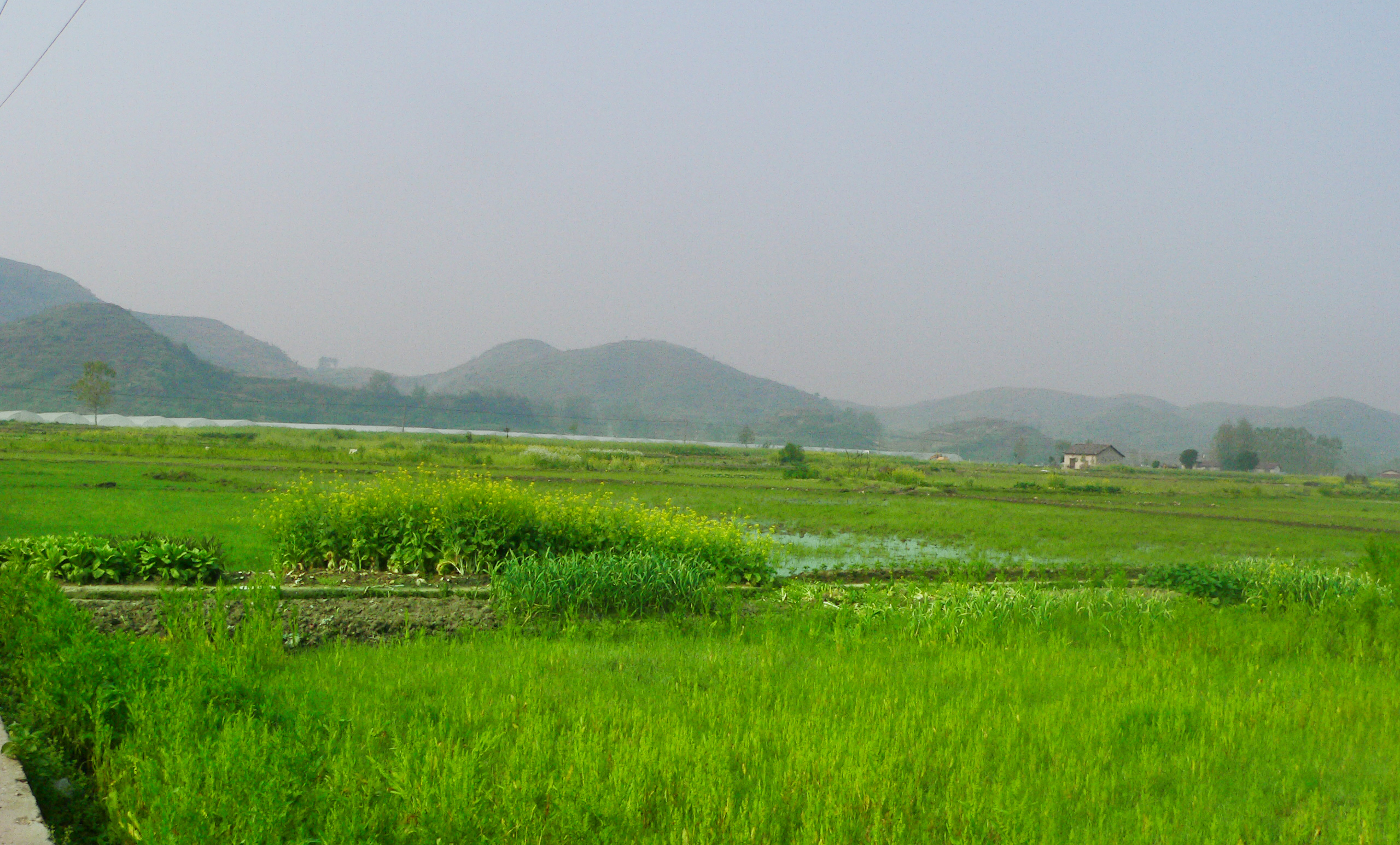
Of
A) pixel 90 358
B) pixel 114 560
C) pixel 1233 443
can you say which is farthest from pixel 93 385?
pixel 1233 443

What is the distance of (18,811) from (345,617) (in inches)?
165

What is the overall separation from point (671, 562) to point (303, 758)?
566 centimetres

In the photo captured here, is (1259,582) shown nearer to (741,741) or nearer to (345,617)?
(741,741)

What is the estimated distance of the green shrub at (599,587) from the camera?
7867 mm

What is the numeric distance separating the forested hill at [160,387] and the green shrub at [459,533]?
329 ft

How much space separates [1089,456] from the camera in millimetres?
113500

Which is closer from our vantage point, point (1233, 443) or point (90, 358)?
point (90, 358)

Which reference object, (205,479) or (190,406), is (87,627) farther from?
(190,406)

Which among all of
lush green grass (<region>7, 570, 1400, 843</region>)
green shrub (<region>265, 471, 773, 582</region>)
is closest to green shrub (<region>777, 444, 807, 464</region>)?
green shrub (<region>265, 471, 773, 582</region>)

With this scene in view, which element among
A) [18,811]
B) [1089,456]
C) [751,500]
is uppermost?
[1089,456]

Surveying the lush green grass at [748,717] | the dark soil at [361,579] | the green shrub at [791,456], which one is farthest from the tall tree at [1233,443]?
the dark soil at [361,579]

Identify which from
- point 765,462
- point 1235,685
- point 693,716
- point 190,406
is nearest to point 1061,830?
point 693,716

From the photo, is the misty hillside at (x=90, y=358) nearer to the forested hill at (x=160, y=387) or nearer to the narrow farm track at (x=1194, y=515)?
the forested hill at (x=160, y=387)

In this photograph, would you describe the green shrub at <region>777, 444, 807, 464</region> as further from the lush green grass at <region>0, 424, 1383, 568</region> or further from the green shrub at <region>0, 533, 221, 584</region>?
the green shrub at <region>0, 533, 221, 584</region>
